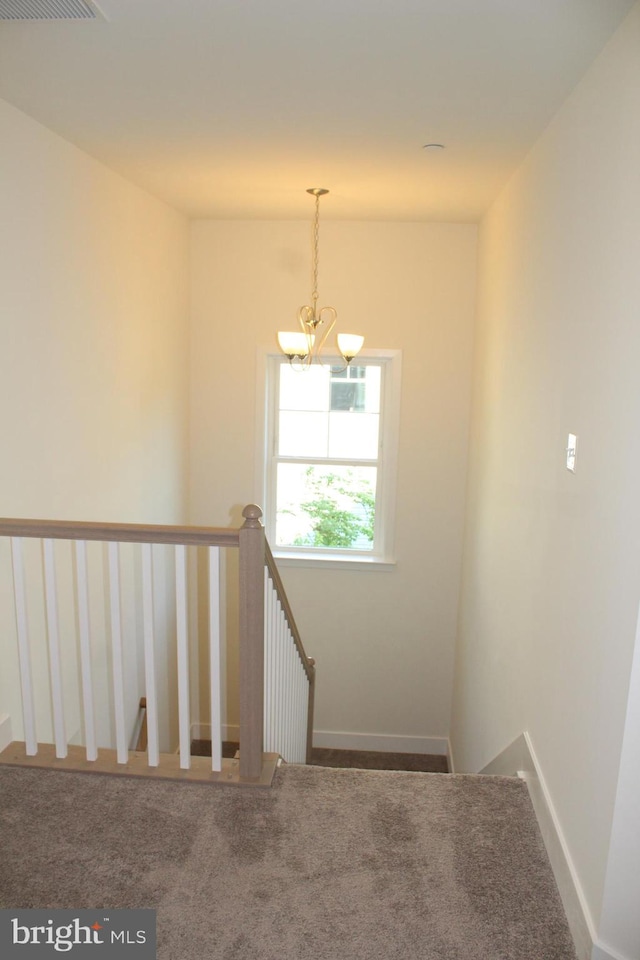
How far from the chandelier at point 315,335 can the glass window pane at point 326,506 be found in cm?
82

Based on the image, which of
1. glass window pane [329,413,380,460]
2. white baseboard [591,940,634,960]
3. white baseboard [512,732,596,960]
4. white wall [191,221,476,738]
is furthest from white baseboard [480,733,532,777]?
glass window pane [329,413,380,460]

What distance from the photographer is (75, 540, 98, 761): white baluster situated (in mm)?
2541

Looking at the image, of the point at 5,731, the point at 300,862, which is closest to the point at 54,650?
the point at 5,731

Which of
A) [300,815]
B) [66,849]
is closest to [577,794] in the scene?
[300,815]

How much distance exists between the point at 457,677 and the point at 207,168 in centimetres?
366

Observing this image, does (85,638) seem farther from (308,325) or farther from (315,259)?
(315,259)

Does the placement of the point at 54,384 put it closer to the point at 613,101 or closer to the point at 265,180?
the point at 265,180

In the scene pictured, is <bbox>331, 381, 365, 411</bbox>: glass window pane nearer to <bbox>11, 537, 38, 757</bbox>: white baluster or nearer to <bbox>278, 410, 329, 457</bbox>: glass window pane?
<bbox>278, 410, 329, 457</bbox>: glass window pane

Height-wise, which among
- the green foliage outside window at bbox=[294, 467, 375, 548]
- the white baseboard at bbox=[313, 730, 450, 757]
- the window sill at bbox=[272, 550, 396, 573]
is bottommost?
the white baseboard at bbox=[313, 730, 450, 757]

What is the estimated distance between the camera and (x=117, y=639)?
2.60m

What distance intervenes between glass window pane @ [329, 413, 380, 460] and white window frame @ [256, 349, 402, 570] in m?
0.07

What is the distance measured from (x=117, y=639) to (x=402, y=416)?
10.0ft

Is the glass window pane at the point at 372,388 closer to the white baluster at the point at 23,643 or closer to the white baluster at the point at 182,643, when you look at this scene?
the white baluster at the point at 182,643
